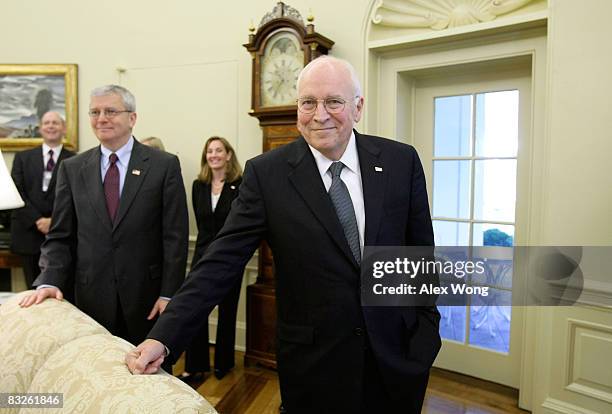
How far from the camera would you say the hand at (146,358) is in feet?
3.70

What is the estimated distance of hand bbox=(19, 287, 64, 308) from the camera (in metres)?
1.61

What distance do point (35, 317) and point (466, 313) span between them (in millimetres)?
2684

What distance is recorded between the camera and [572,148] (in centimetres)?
244

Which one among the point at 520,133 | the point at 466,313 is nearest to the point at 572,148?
the point at 520,133

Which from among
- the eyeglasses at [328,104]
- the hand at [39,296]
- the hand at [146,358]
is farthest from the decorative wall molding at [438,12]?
the hand at [146,358]

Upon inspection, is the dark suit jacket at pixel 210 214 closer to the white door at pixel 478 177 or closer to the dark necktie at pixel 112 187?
the dark necktie at pixel 112 187

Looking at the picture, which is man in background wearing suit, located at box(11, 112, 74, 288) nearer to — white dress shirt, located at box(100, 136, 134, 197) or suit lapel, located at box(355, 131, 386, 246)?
white dress shirt, located at box(100, 136, 134, 197)

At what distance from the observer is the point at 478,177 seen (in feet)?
10.5

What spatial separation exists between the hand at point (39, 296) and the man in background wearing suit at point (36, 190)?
224 cm

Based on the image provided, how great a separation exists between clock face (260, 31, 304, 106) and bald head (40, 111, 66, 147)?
1.69 meters

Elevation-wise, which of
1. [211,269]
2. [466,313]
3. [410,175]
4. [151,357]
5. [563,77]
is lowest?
[466,313]

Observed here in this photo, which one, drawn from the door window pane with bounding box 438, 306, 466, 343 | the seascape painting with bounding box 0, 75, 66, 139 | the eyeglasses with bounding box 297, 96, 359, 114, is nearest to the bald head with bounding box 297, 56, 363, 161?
the eyeglasses with bounding box 297, 96, 359, 114

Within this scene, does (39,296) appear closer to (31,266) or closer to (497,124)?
(31,266)

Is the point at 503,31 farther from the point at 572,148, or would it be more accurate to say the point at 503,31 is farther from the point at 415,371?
the point at 415,371
